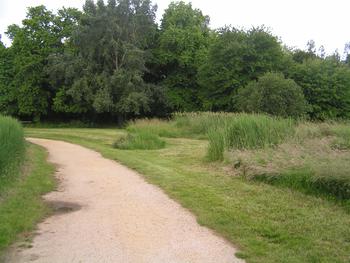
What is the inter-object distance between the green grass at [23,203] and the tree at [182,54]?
1319 inches

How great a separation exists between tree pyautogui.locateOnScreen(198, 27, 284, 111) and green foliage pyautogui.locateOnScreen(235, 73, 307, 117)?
8.66 m

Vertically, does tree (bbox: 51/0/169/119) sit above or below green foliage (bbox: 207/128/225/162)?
above

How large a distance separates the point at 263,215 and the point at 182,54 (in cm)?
3907

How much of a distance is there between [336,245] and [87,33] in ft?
122

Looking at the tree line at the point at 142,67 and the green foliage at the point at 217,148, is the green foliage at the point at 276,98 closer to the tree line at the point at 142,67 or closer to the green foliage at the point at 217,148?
the tree line at the point at 142,67

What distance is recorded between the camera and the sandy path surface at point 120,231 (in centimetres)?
518

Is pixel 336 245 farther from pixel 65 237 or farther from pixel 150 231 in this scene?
pixel 65 237

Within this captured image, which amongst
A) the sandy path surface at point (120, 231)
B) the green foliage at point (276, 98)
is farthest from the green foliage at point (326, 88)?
the sandy path surface at point (120, 231)

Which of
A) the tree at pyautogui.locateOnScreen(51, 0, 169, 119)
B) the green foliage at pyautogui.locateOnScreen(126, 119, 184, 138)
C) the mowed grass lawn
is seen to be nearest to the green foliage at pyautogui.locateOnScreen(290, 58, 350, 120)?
the tree at pyautogui.locateOnScreen(51, 0, 169, 119)

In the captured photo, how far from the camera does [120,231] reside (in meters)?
6.21

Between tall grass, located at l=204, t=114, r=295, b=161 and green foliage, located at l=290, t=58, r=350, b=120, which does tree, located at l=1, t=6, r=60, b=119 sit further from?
tall grass, located at l=204, t=114, r=295, b=161

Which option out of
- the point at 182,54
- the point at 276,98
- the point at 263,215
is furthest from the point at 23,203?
the point at 182,54

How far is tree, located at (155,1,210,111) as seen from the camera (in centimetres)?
4469

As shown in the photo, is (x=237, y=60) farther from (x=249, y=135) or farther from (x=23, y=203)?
(x=23, y=203)
